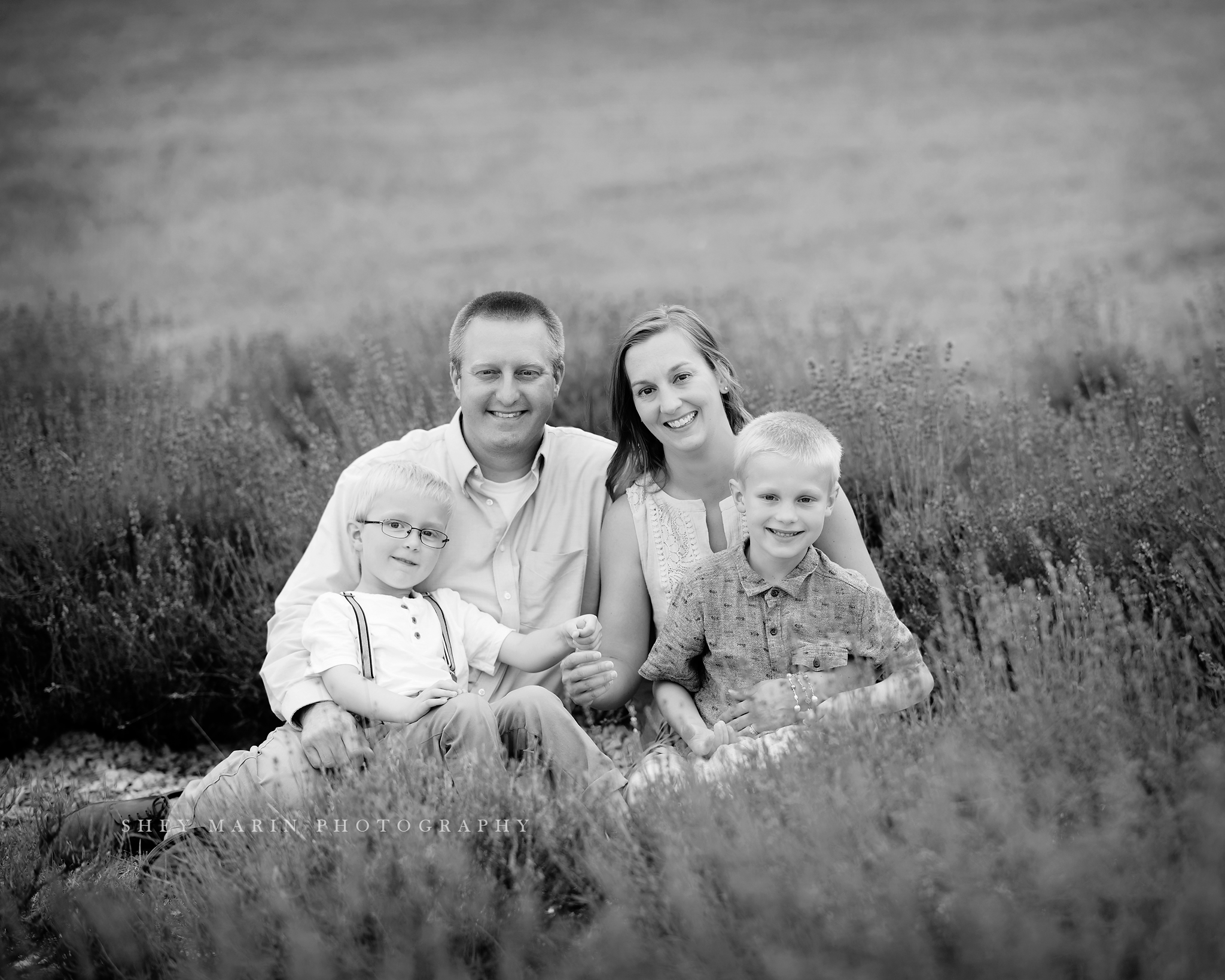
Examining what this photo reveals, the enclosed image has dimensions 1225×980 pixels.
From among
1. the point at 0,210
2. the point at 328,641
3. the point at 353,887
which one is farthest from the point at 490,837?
the point at 0,210

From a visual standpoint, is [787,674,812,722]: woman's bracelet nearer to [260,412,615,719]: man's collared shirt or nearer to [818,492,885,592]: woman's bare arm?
[818,492,885,592]: woman's bare arm

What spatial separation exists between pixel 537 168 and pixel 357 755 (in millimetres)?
12942

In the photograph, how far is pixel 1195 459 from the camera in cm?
329

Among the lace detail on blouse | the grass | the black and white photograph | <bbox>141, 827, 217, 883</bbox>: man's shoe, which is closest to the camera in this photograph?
the grass

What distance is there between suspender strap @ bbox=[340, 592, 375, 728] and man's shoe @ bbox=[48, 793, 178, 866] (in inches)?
24.2

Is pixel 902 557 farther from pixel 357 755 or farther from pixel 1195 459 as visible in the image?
pixel 357 755

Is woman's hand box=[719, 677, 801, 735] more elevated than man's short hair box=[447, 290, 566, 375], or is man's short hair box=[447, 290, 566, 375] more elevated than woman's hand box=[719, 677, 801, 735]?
man's short hair box=[447, 290, 566, 375]

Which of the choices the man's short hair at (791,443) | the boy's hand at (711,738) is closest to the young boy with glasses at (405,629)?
the boy's hand at (711,738)

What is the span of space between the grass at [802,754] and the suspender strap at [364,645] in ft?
1.43

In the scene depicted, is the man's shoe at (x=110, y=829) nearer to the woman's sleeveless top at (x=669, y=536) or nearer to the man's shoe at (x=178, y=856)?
the man's shoe at (x=178, y=856)

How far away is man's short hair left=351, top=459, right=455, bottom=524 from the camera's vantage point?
9.55 feet

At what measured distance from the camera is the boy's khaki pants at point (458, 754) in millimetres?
2420

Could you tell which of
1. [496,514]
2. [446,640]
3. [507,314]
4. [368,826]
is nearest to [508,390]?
[507,314]

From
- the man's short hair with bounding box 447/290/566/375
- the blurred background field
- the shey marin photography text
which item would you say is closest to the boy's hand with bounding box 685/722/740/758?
the shey marin photography text
